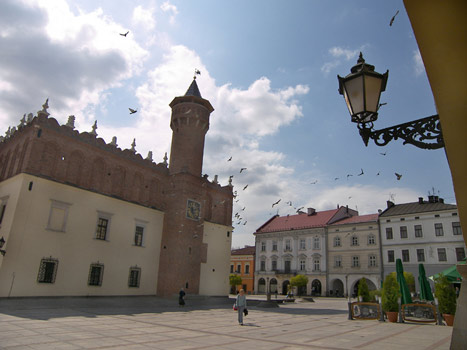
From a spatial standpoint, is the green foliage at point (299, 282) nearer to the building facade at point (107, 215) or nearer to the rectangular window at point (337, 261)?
the rectangular window at point (337, 261)

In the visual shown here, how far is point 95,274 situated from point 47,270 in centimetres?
368

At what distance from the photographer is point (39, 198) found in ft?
70.5

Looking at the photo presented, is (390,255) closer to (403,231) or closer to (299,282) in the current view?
(403,231)

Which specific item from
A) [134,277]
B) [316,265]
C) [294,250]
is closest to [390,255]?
[316,265]

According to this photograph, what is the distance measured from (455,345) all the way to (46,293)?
23341 millimetres

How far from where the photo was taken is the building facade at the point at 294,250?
48.3 meters

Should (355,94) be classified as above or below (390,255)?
below

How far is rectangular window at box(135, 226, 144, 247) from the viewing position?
27772 mm

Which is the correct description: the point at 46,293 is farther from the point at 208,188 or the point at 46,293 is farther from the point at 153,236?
the point at 208,188

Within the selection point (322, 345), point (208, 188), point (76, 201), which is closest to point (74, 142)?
point (76, 201)

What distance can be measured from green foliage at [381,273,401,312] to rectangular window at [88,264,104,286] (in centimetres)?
1958

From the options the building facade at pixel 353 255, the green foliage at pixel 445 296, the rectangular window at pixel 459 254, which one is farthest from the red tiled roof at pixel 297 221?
the green foliage at pixel 445 296

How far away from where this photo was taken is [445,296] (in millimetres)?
14242

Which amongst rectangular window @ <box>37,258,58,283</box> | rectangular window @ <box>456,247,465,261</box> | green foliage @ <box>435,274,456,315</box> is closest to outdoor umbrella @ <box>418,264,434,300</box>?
green foliage @ <box>435,274,456,315</box>
